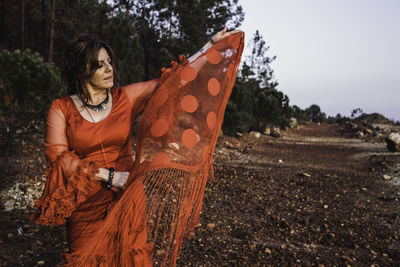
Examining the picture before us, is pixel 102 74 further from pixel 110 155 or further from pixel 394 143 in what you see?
pixel 394 143

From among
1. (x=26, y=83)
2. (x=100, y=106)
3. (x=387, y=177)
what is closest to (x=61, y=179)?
(x=100, y=106)

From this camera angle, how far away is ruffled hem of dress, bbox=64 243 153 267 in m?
1.47

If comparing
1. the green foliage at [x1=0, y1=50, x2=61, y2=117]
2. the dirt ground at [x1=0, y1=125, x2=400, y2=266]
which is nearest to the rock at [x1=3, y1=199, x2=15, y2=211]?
the dirt ground at [x1=0, y1=125, x2=400, y2=266]

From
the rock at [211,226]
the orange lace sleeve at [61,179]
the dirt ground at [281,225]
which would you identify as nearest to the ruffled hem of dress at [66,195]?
the orange lace sleeve at [61,179]

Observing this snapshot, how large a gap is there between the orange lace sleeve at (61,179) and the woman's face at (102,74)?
0.86ft

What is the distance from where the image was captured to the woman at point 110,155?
54.2 inches

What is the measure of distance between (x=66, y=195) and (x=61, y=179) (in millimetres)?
79

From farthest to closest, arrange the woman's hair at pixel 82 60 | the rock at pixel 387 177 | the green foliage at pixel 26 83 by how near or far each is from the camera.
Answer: the rock at pixel 387 177 < the green foliage at pixel 26 83 < the woman's hair at pixel 82 60

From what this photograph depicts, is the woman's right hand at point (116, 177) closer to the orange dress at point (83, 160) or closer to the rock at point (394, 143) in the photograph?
the orange dress at point (83, 160)

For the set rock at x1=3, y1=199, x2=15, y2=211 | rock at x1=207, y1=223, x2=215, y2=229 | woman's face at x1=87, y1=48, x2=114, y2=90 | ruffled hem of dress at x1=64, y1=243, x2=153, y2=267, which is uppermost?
woman's face at x1=87, y1=48, x2=114, y2=90

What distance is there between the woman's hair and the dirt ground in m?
1.89

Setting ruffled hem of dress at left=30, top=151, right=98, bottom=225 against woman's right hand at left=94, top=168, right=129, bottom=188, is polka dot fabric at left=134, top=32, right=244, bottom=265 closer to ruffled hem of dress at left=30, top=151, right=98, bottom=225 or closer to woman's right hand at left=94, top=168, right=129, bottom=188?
woman's right hand at left=94, top=168, right=129, bottom=188

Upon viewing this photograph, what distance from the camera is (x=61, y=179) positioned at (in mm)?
1353

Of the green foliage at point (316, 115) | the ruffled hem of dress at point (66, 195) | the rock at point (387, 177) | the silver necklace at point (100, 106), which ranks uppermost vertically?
the green foliage at point (316, 115)
